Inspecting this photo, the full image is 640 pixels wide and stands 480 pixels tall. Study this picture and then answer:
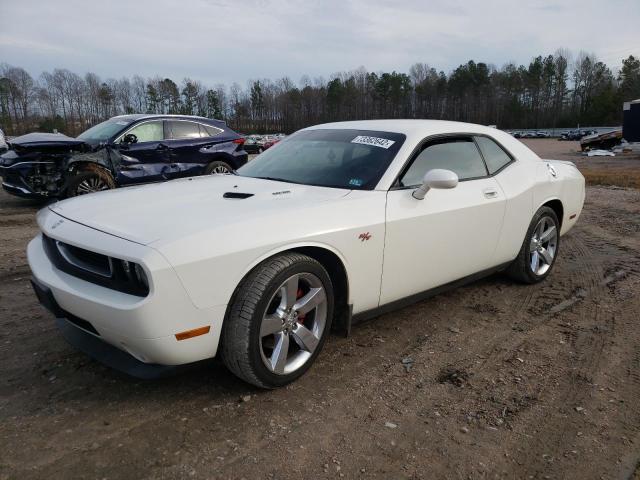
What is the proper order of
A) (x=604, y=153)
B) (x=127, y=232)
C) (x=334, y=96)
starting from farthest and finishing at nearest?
1. (x=334, y=96)
2. (x=604, y=153)
3. (x=127, y=232)

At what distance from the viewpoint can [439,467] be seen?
6.98 feet

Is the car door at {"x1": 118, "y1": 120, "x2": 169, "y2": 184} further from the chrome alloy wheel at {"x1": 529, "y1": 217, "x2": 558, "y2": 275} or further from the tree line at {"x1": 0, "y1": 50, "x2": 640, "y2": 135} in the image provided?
the tree line at {"x1": 0, "y1": 50, "x2": 640, "y2": 135}

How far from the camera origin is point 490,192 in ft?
12.4

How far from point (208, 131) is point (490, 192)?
281 inches

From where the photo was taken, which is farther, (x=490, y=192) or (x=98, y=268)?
(x=490, y=192)

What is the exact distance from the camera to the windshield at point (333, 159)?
10.6 feet

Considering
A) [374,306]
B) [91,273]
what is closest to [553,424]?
[374,306]

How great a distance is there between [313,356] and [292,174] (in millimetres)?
1353

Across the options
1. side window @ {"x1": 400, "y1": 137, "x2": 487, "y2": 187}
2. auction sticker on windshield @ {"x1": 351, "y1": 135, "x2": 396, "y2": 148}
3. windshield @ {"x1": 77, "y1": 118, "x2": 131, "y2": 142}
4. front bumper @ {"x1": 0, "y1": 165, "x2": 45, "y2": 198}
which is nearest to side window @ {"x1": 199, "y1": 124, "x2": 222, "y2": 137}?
windshield @ {"x1": 77, "y1": 118, "x2": 131, "y2": 142}

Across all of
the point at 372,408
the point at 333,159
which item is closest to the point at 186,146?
the point at 333,159

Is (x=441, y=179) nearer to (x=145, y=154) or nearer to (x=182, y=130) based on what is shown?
(x=145, y=154)

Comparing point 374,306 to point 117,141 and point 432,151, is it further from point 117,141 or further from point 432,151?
point 117,141

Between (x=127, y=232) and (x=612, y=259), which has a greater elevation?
(x=127, y=232)

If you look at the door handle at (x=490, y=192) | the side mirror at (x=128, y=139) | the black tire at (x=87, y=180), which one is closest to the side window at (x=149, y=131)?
the side mirror at (x=128, y=139)
